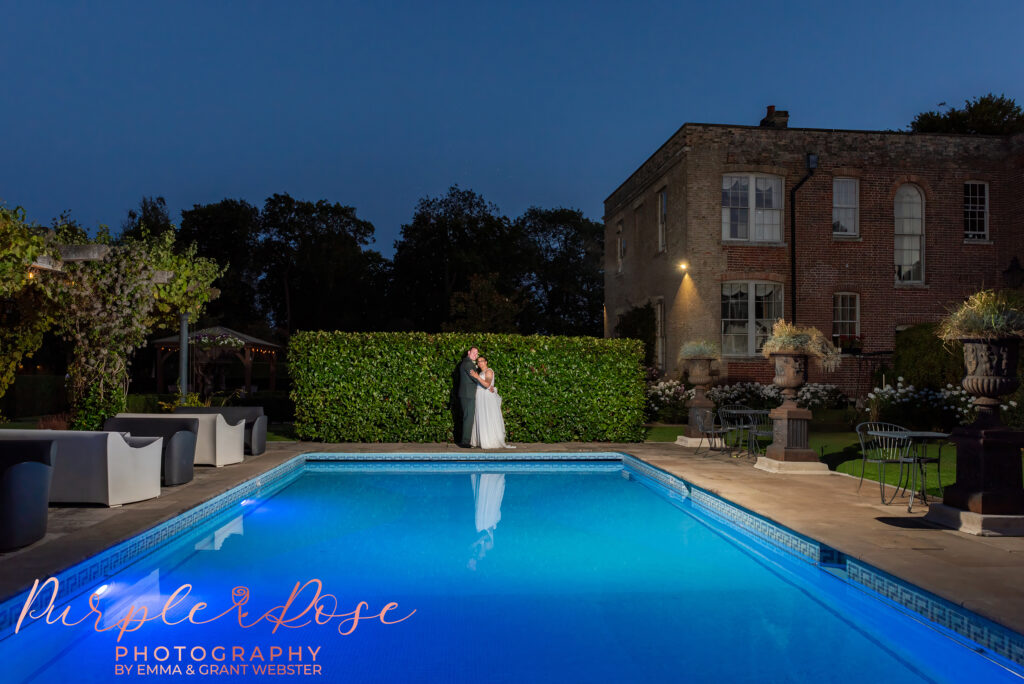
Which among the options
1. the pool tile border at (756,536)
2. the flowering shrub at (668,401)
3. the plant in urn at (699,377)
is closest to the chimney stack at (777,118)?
the flowering shrub at (668,401)

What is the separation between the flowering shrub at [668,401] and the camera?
17.3 metres

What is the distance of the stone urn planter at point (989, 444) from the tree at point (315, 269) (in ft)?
116

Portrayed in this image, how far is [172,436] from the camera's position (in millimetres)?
7578

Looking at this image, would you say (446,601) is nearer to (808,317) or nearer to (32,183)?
(808,317)

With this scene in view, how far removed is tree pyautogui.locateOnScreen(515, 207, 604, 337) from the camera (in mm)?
39125

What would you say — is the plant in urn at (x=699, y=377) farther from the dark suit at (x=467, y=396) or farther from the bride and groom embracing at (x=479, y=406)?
the dark suit at (x=467, y=396)

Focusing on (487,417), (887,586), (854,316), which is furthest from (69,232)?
(854,316)

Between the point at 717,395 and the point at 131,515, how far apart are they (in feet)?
45.3

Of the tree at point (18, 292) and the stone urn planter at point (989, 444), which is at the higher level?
the tree at point (18, 292)

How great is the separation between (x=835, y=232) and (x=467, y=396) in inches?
479

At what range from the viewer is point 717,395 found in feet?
55.9

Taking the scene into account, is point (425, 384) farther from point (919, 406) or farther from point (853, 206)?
point (853, 206)

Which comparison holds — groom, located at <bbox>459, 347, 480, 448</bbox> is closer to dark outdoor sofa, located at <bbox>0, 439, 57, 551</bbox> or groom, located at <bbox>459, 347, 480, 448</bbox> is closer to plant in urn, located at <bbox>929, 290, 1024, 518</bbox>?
dark outdoor sofa, located at <bbox>0, 439, 57, 551</bbox>

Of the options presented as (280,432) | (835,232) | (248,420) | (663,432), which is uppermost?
(835,232)
